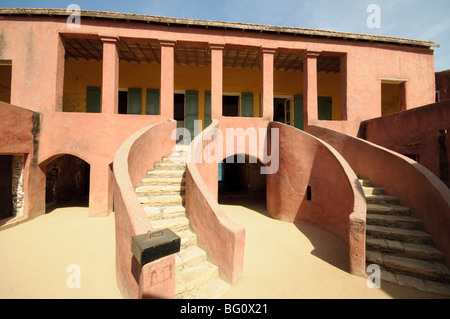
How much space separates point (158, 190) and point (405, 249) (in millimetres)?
5272

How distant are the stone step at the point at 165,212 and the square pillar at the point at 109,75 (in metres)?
5.14

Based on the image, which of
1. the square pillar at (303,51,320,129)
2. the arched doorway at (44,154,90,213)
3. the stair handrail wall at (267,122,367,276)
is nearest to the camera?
the stair handrail wall at (267,122,367,276)

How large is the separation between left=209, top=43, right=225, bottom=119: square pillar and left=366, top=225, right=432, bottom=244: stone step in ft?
19.4

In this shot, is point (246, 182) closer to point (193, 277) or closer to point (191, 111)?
point (191, 111)

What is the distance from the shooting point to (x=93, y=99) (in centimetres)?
1026

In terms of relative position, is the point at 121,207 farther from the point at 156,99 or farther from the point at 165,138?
the point at 156,99

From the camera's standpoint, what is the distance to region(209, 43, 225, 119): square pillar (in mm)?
7828

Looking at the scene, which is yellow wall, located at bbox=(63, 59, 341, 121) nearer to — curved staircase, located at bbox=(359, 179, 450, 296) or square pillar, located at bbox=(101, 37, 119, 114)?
square pillar, located at bbox=(101, 37, 119, 114)

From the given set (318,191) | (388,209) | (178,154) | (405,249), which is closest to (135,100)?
(178,154)

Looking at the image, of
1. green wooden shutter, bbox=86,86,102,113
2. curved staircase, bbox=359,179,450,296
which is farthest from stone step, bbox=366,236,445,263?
green wooden shutter, bbox=86,86,102,113

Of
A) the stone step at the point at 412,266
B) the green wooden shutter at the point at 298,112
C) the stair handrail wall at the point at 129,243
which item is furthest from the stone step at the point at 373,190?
the green wooden shutter at the point at 298,112

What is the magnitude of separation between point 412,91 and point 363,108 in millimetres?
2799

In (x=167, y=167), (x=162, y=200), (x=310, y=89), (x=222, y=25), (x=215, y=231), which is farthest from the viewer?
(x=310, y=89)

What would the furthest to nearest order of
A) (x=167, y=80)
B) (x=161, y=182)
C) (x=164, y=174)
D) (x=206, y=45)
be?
(x=206, y=45)
(x=167, y=80)
(x=164, y=174)
(x=161, y=182)
